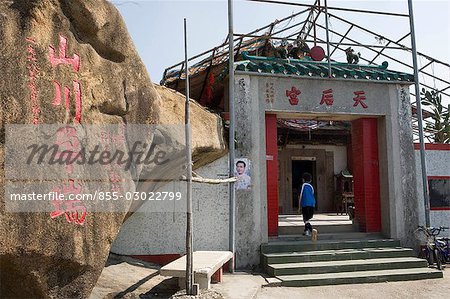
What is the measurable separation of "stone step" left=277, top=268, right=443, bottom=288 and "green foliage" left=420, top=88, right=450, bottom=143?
5741mm

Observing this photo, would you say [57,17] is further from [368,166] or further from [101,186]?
[368,166]

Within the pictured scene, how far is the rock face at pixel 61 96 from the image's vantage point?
12.4 feet

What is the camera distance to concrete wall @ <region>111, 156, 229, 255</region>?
8039 mm

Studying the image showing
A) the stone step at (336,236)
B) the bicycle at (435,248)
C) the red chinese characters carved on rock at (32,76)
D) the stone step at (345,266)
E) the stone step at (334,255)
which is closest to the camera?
the red chinese characters carved on rock at (32,76)

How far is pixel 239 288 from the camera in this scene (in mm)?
6816

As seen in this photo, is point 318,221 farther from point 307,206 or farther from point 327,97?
point 327,97

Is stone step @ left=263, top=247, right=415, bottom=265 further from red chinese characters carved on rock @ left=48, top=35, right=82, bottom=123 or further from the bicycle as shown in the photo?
red chinese characters carved on rock @ left=48, top=35, right=82, bottom=123

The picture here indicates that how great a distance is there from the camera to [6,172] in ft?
12.3

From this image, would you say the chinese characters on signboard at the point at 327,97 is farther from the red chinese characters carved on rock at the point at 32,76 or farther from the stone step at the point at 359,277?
the red chinese characters carved on rock at the point at 32,76

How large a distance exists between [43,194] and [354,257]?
6.35 m

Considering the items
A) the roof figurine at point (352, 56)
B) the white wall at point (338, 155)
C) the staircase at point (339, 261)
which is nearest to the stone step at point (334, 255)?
the staircase at point (339, 261)

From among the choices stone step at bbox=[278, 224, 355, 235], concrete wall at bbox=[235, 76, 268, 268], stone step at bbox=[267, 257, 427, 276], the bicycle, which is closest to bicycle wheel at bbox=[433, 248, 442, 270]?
the bicycle

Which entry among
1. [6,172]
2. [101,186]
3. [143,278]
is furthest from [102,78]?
[143,278]

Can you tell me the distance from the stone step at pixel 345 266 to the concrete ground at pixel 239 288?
463 mm
